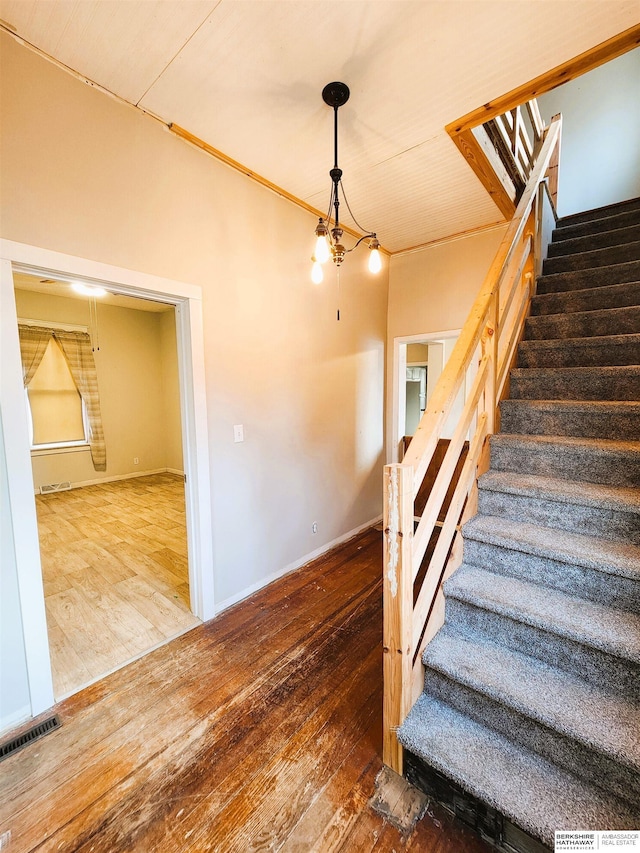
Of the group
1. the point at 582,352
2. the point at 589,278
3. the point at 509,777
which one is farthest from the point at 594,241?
the point at 509,777

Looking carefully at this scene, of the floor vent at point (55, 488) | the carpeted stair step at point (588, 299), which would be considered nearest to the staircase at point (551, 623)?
the carpeted stair step at point (588, 299)

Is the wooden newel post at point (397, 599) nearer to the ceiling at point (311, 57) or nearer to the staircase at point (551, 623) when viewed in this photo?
the staircase at point (551, 623)

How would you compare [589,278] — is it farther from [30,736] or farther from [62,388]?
[62,388]

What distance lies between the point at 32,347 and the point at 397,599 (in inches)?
247

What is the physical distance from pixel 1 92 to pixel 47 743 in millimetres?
2809

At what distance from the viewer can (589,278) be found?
2.57 metres

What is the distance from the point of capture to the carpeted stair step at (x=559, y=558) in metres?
1.30

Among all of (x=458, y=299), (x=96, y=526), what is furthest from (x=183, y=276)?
(x=96, y=526)

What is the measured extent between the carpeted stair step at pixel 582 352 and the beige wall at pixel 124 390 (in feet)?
19.4

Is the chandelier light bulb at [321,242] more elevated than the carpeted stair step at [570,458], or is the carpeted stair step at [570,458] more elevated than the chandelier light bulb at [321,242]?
the chandelier light bulb at [321,242]

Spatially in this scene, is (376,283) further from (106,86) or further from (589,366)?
(106,86)

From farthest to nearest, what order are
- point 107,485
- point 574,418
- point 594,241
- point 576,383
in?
point 107,485 < point 594,241 < point 576,383 < point 574,418

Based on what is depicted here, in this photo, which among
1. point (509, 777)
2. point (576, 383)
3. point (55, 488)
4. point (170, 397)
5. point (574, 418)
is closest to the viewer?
point (509, 777)

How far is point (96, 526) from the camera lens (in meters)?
3.99
